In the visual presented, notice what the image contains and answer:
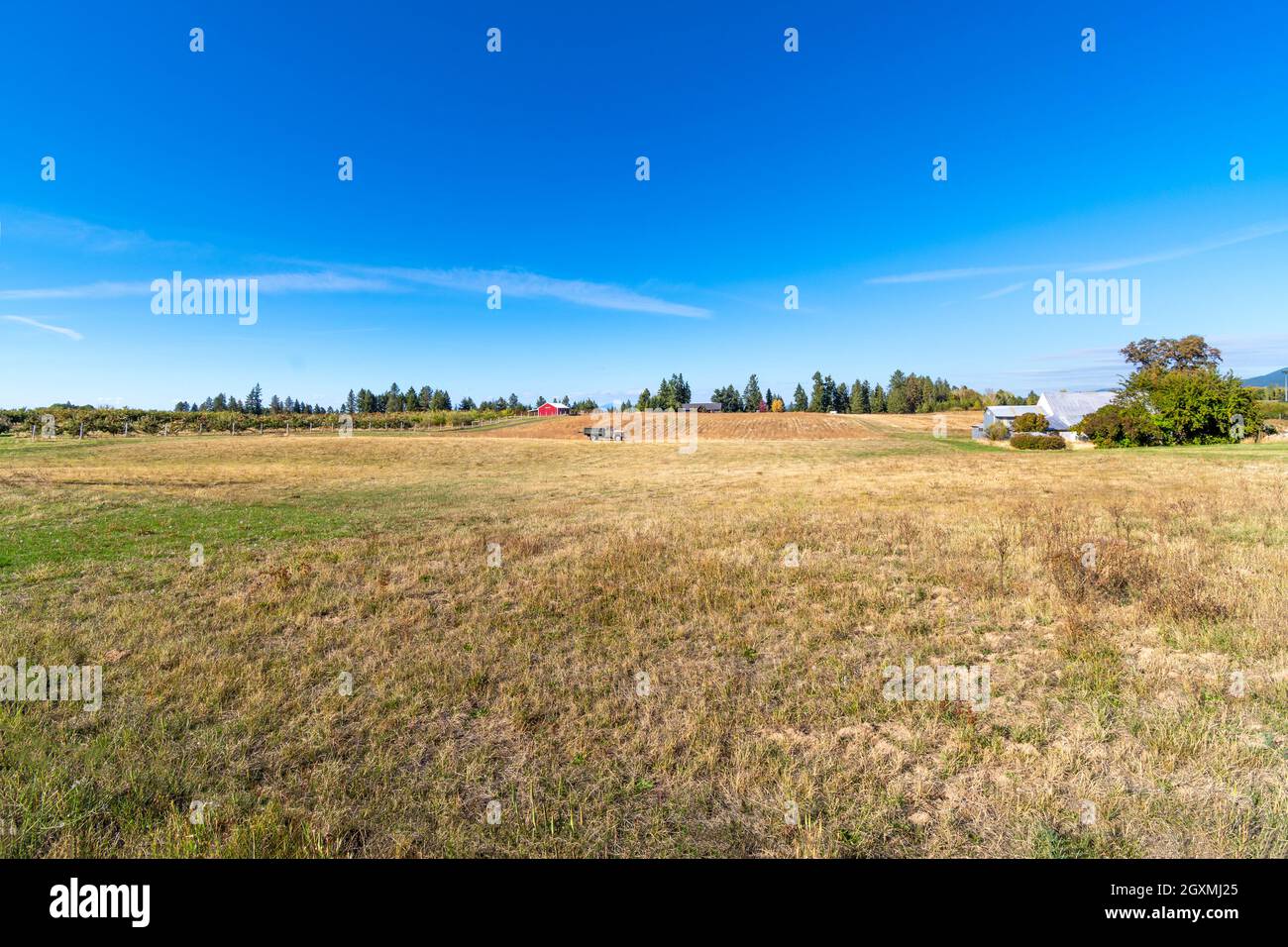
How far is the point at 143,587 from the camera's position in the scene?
1014 centimetres

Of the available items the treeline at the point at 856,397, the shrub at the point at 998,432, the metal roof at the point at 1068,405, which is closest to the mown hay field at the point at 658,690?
the shrub at the point at 998,432

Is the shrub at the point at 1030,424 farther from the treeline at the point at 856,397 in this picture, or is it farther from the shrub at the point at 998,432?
the treeline at the point at 856,397

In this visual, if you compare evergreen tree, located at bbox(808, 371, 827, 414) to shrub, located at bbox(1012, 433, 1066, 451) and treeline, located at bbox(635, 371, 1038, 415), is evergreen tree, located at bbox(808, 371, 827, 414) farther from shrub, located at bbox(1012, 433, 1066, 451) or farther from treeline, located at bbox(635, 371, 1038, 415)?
shrub, located at bbox(1012, 433, 1066, 451)

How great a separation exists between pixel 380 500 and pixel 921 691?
23.8 metres

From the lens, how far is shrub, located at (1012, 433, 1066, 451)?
180ft

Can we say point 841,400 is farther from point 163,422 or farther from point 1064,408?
point 163,422

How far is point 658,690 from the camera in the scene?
624 cm

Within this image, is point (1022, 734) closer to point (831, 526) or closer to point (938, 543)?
point (938, 543)

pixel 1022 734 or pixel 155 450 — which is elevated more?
pixel 155 450

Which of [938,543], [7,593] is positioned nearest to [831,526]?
[938,543]

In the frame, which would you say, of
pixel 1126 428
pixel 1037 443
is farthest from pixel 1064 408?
pixel 1037 443

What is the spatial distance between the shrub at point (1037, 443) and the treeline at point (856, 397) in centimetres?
8100

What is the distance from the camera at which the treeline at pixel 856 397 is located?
13612 centimetres

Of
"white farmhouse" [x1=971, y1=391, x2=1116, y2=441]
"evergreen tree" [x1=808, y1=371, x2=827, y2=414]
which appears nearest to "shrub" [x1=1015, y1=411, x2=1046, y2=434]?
"white farmhouse" [x1=971, y1=391, x2=1116, y2=441]
